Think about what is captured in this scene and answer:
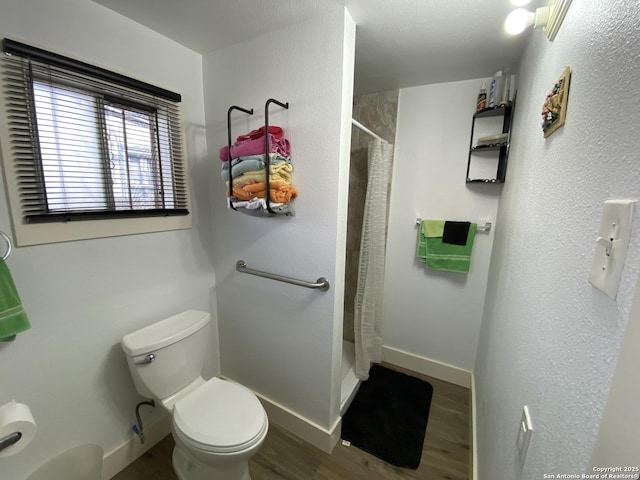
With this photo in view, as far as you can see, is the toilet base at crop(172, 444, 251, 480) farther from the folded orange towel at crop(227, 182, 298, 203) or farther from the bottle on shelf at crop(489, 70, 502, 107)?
the bottle on shelf at crop(489, 70, 502, 107)

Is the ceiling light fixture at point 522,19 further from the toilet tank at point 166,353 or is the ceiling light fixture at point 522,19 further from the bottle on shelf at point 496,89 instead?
the toilet tank at point 166,353

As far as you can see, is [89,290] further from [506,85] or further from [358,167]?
[506,85]

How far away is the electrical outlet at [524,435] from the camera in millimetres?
619

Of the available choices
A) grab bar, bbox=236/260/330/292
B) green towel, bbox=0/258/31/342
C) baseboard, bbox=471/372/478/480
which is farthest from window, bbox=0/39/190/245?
baseboard, bbox=471/372/478/480

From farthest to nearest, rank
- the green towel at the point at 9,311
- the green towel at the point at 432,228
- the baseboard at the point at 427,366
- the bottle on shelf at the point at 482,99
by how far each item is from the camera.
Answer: the baseboard at the point at 427,366 → the green towel at the point at 432,228 → the bottle on shelf at the point at 482,99 → the green towel at the point at 9,311

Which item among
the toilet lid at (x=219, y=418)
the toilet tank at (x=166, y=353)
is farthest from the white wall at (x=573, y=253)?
the toilet tank at (x=166, y=353)

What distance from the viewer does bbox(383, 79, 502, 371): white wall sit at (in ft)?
5.95

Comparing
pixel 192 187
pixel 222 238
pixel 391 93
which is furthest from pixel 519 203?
pixel 192 187

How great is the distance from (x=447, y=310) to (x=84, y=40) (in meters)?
2.64

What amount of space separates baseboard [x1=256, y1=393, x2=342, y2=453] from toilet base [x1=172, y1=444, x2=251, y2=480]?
37cm

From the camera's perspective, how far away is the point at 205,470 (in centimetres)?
119

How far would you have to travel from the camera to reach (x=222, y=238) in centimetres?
170

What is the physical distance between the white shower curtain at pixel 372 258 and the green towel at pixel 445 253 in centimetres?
34

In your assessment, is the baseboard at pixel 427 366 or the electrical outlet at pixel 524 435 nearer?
the electrical outlet at pixel 524 435
